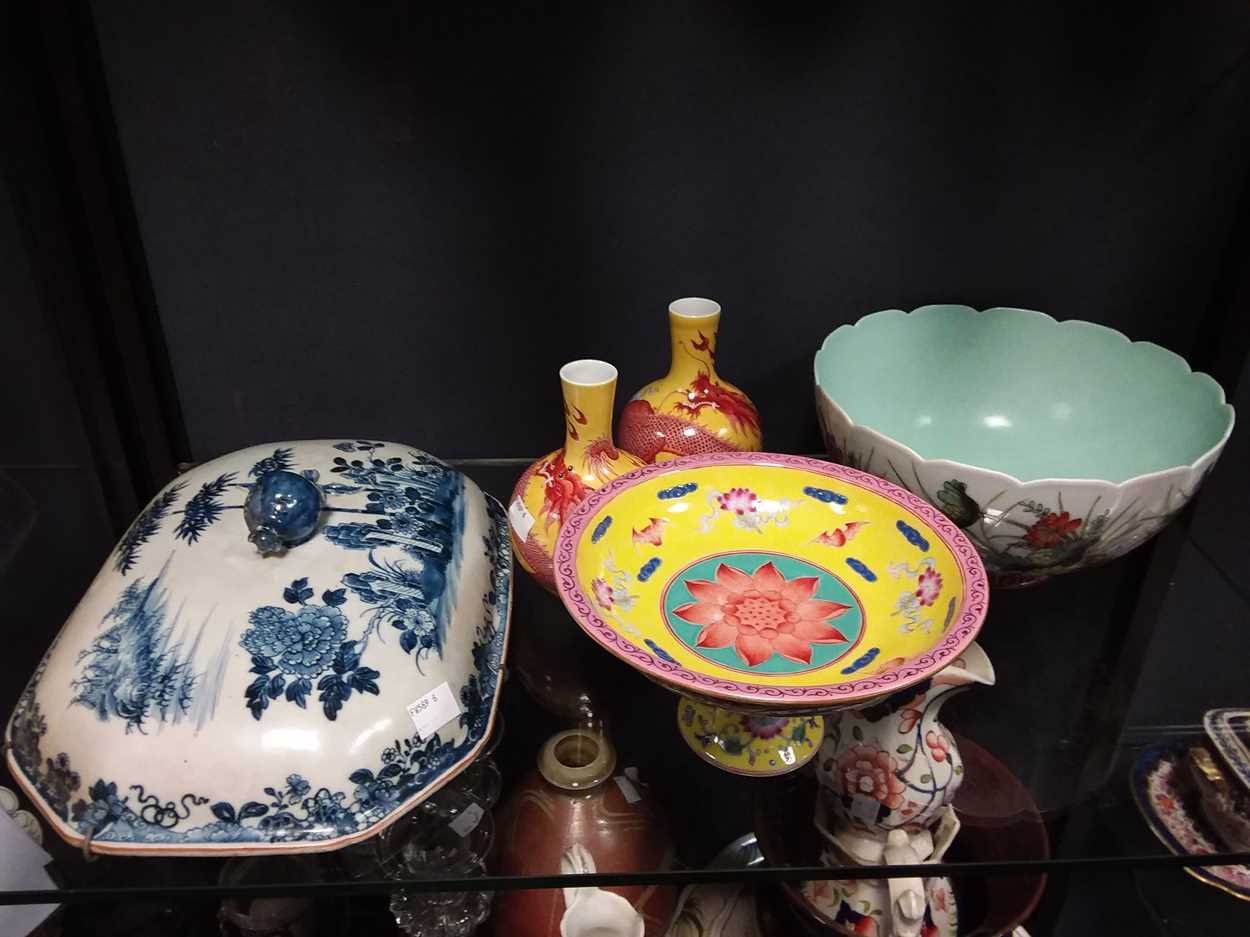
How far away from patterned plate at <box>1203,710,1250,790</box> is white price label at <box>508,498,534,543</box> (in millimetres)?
435

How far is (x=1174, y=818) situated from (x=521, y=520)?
0.41m

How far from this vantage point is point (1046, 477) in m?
0.70

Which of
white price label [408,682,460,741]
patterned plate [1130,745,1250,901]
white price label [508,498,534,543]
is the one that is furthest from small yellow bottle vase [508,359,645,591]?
patterned plate [1130,745,1250,901]

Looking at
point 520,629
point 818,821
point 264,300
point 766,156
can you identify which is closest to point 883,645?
point 818,821

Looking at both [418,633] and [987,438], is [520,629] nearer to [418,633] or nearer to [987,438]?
[418,633]

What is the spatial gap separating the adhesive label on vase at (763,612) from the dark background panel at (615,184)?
0.22 m

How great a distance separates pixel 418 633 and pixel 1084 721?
42cm

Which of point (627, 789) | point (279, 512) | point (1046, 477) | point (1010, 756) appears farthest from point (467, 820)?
point (1046, 477)

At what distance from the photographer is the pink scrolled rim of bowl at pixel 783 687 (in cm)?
45

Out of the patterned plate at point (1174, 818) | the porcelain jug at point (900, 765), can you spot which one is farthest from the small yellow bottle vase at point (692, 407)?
the patterned plate at point (1174, 818)

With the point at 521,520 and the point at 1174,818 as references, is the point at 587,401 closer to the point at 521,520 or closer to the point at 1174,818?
the point at 521,520

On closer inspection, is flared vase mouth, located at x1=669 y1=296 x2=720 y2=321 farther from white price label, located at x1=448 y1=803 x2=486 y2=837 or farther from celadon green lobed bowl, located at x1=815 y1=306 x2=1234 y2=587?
white price label, located at x1=448 y1=803 x2=486 y2=837

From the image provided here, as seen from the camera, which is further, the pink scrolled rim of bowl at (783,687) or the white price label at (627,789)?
the white price label at (627,789)

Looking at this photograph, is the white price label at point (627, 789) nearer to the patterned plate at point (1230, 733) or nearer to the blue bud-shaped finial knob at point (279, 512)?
the blue bud-shaped finial knob at point (279, 512)
